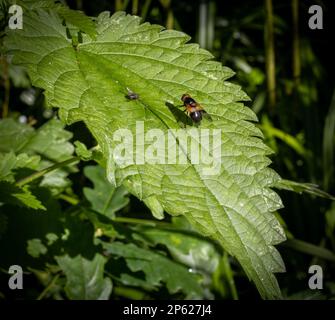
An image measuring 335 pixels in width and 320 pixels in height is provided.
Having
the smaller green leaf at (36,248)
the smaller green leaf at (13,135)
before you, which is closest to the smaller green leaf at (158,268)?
the smaller green leaf at (36,248)

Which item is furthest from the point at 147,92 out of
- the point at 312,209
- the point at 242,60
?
the point at 242,60

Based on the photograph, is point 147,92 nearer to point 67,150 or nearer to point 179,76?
point 179,76

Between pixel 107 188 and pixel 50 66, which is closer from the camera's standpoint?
pixel 50 66

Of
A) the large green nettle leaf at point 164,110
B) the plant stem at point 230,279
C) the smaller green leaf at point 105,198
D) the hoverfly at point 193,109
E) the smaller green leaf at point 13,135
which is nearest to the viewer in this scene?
the large green nettle leaf at point 164,110

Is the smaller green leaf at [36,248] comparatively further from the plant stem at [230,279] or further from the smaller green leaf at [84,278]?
the plant stem at [230,279]

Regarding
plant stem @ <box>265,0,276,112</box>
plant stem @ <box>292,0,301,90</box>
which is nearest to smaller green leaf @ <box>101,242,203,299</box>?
plant stem @ <box>265,0,276,112</box>

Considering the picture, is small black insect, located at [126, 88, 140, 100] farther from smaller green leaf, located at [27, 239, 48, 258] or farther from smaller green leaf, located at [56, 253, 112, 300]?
smaller green leaf, located at [27, 239, 48, 258]

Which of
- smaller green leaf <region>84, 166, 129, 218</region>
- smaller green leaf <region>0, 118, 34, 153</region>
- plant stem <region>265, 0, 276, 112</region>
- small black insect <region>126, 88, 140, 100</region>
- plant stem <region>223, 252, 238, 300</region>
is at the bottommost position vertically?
plant stem <region>223, 252, 238, 300</region>
